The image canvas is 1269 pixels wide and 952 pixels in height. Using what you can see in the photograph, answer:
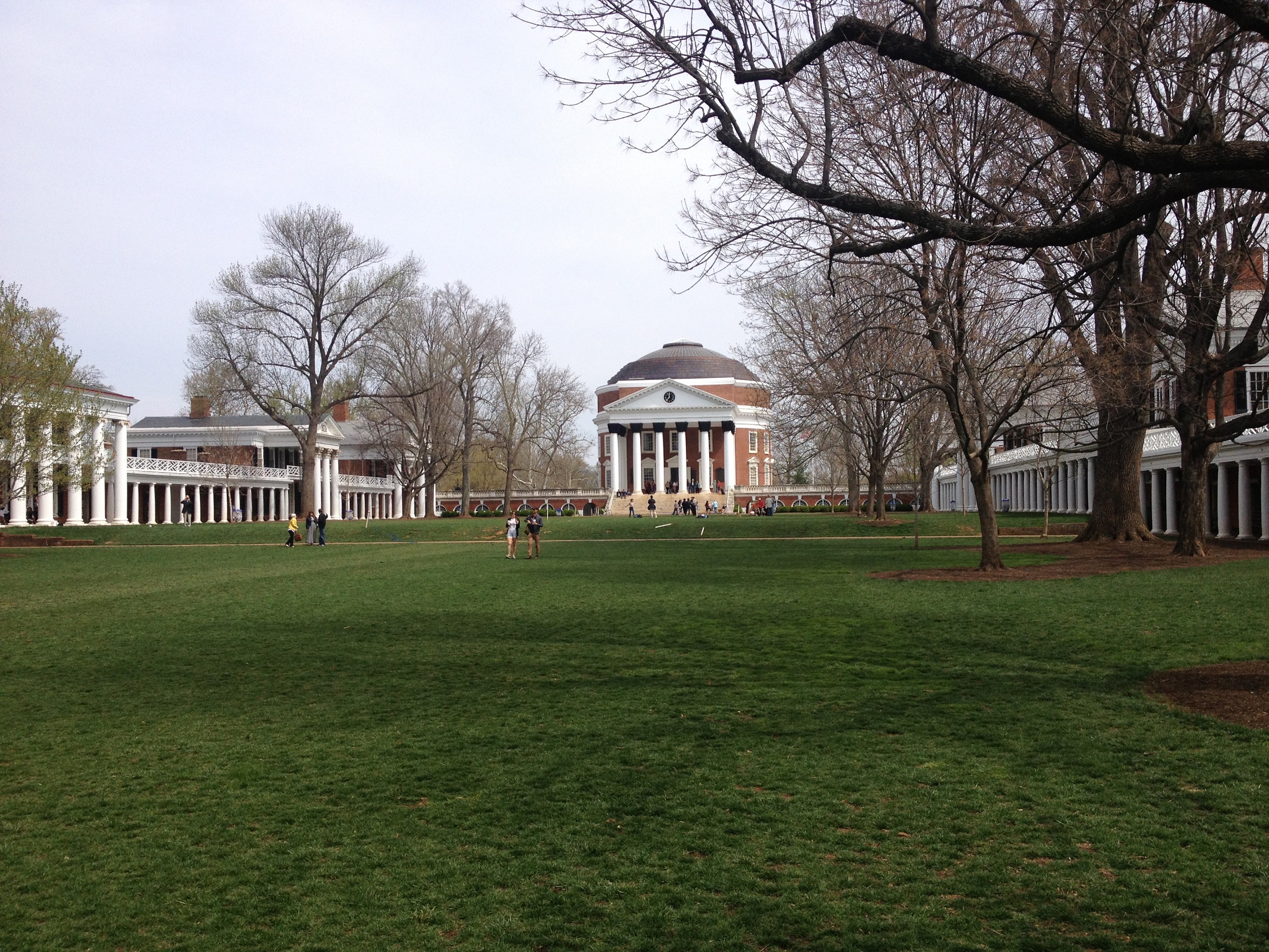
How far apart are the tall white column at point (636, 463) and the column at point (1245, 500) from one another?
61.6 m

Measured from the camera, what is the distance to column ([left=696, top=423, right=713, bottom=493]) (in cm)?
9562

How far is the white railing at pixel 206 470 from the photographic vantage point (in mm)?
65625

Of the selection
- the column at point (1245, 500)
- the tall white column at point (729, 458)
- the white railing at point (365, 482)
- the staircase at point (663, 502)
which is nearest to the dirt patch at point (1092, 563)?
the column at point (1245, 500)

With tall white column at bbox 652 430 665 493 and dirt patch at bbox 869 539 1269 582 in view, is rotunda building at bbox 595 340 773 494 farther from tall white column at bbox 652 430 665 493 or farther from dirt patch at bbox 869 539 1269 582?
dirt patch at bbox 869 539 1269 582

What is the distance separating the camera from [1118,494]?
2842 centimetres

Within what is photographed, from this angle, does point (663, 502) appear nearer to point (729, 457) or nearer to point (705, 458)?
point (705, 458)

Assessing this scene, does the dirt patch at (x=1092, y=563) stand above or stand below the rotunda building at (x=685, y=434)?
below

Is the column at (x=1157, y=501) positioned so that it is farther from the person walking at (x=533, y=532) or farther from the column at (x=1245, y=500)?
the person walking at (x=533, y=532)

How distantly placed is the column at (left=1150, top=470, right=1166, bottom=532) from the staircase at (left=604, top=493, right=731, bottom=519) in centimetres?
3734

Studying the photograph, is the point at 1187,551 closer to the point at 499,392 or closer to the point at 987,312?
the point at 987,312

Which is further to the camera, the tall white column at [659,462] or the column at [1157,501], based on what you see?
the tall white column at [659,462]

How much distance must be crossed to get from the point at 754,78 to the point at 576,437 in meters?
96.4

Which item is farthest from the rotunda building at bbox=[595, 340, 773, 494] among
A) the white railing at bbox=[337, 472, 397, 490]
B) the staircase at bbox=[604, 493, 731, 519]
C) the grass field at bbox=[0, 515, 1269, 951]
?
the grass field at bbox=[0, 515, 1269, 951]

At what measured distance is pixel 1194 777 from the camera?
6.84 metres
